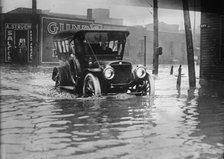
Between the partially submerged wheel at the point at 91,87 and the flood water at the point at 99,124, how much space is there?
0.13 meters

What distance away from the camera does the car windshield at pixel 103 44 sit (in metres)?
3.99

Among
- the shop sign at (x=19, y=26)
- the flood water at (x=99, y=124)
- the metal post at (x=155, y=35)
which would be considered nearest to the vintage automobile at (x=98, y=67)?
the flood water at (x=99, y=124)

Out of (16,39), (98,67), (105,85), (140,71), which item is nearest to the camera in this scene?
(16,39)

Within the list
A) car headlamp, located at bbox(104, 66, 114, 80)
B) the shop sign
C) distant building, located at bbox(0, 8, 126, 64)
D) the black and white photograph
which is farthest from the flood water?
car headlamp, located at bbox(104, 66, 114, 80)

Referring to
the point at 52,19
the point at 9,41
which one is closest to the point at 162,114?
the point at 52,19

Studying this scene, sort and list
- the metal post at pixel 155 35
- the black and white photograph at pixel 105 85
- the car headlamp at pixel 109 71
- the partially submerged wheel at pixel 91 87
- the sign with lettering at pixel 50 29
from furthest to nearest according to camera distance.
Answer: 1. the car headlamp at pixel 109 71
2. the partially submerged wheel at pixel 91 87
3. the metal post at pixel 155 35
4. the sign with lettering at pixel 50 29
5. the black and white photograph at pixel 105 85

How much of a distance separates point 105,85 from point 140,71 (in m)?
0.56

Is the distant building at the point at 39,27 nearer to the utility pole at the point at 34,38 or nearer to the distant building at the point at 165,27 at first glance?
the utility pole at the point at 34,38

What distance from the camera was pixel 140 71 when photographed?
3852 millimetres

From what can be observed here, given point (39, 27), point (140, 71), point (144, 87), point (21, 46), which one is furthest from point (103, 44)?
point (21, 46)

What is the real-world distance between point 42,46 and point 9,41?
357 millimetres

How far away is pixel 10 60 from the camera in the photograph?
2588 mm

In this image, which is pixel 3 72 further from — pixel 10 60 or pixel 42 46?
pixel 42 46

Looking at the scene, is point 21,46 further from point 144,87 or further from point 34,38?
point 144,87
